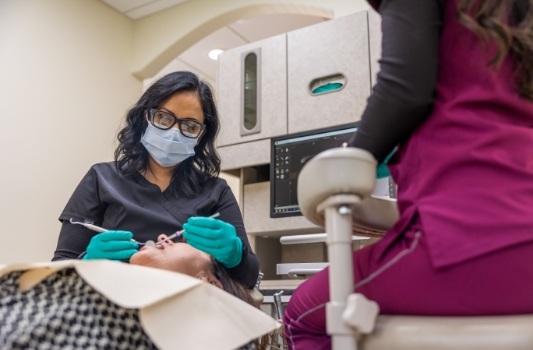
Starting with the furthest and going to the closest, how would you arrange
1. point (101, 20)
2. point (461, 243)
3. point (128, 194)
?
1. point (101, 20)
2. point (128, 194)
3. point (461, 243)

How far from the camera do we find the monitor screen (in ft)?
7.30

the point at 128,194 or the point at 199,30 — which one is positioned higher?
the point at 199,30

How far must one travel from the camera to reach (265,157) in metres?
2.43

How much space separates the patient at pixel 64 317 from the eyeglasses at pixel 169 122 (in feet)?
2.74

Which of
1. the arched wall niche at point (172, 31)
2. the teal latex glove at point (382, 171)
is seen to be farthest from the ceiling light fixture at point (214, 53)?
the teal latex glove at point (382, 171)

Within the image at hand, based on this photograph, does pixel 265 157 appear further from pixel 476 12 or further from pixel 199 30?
pixel 476 12

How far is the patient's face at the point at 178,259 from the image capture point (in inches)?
48.0

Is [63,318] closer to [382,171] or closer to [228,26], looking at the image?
[382,171]

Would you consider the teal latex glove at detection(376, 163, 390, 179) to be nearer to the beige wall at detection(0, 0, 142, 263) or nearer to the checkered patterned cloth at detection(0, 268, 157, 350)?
the checkered patterned cloth at detection(0, 268, 157, 350)

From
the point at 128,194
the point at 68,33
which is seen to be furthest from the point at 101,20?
the point at 128,194

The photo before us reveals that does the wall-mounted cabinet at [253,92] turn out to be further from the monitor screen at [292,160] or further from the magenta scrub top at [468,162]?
the magenta scrub top at [468,162]

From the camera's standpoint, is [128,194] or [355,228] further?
[128,194]

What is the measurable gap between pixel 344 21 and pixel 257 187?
89 cm

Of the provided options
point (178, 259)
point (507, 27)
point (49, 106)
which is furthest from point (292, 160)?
point (49, 106)
